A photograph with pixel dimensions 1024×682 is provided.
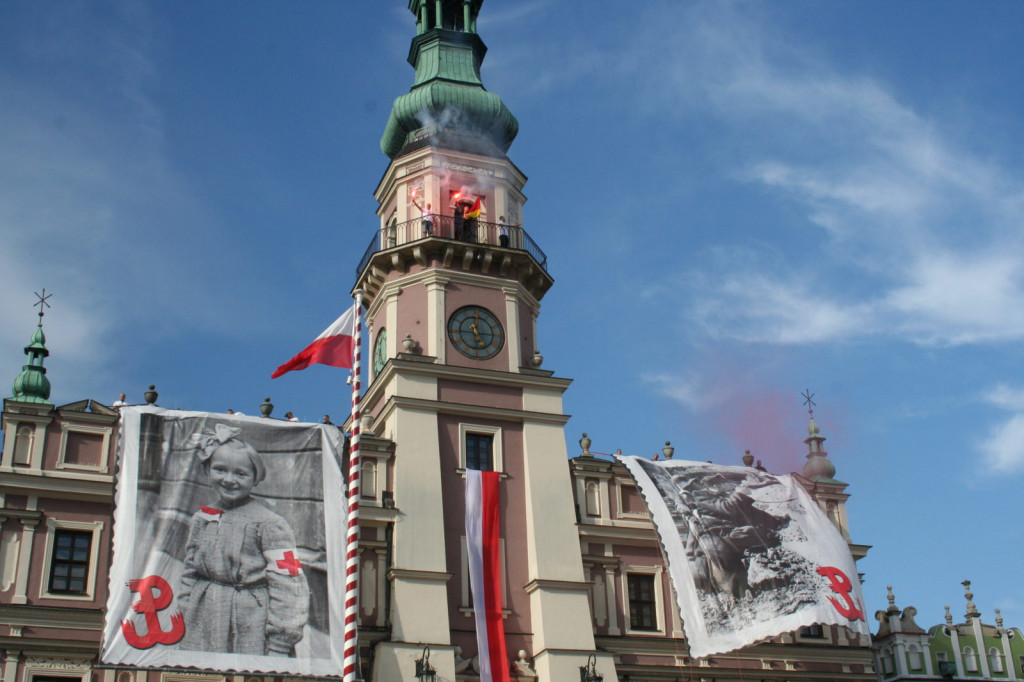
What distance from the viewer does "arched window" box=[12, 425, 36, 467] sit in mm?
31531

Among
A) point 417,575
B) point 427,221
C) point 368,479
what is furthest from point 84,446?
point 427,221

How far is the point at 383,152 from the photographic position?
144 feet

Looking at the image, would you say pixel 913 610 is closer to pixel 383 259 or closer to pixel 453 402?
pixel 453 402

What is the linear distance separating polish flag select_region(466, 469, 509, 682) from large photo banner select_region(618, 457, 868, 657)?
432cm

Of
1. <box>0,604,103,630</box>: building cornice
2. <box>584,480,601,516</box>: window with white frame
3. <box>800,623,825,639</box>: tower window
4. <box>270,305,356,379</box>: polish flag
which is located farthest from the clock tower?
<box>800,623,825,639</box>: tower window

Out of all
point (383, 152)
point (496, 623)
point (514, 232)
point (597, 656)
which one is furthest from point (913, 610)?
point (383, 152)

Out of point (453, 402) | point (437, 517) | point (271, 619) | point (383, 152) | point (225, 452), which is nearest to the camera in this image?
point (271, 619)

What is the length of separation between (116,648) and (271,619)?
12.0ft

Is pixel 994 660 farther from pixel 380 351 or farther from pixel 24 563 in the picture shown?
pixel 24 563

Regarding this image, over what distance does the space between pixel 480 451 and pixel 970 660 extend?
17137 mm

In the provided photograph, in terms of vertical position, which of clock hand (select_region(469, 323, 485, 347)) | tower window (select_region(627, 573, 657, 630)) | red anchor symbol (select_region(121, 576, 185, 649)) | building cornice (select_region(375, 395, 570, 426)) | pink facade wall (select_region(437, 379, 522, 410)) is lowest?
red anchor symbol (select_region(121, 576, 185, 649))

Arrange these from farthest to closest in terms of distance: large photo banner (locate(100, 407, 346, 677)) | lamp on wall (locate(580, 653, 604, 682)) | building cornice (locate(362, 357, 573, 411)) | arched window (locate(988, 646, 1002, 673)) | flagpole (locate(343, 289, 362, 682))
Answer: arched window (locate(988, 646, 1002, 673))
building cornice (locate(362, 357, 573, 411))
lamp on wall (locate(580, 653, 604, 682))
large photo banner (locate(100, 407, 346, 677))
flagpole (locate(343, 289, 362, 682))

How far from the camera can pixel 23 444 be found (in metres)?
31.8

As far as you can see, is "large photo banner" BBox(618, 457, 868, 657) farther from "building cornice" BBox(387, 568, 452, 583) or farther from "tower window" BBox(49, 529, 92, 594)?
"tower window" BBox(49, 529, 92, 594)
